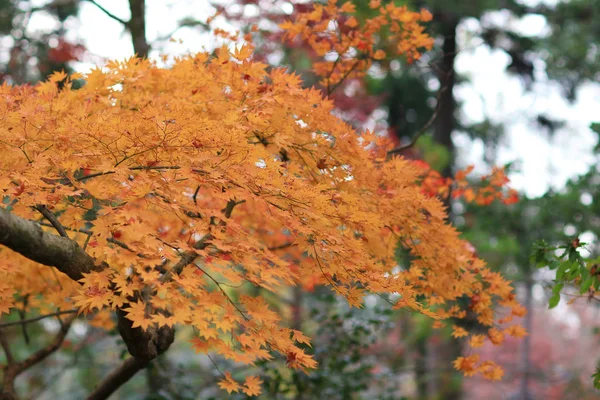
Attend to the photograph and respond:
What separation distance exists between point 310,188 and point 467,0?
5.14 metres

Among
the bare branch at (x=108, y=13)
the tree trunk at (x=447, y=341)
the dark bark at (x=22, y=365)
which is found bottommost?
the tree trunk at (x=447, y=341)

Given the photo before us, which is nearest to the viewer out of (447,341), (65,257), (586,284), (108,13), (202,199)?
(65,257)

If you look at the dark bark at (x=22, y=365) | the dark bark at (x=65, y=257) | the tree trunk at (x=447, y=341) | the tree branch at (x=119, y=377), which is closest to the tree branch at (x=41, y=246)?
the dark bark at (x=65, y=257)

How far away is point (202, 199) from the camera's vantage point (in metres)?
4.07

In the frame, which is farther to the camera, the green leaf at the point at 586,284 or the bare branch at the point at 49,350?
the bare branch at the point at 49,350

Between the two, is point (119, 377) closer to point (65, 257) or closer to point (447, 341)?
point (65, 257)

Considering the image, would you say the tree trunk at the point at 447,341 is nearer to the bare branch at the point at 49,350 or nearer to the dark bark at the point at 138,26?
the dark bark at the point at 138,26

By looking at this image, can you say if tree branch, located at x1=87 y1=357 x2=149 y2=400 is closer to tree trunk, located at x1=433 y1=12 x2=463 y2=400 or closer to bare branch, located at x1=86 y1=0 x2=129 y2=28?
bare branch, located at x1=86 y1=0 x2=129 y2=28

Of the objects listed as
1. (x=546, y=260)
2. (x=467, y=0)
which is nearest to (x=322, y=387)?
(x=546, y=260)

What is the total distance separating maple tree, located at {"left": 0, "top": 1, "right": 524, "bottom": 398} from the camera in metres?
2.73

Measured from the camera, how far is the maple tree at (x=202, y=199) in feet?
8.95

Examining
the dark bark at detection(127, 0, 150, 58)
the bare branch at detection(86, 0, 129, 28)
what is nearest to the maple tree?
the bare branch at detection(86, 0, 129, 28)

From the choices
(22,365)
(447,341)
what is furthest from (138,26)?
(447,341)

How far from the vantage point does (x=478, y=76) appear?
16812 millimetres
